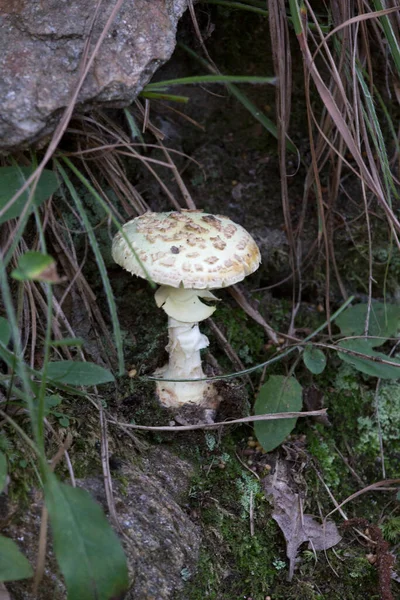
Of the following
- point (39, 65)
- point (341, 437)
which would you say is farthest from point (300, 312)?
point (39, 65)

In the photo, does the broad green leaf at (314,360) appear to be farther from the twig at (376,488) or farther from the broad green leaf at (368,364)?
the twig at (376,488)

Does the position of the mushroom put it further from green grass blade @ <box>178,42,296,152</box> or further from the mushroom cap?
green grass blade @ <box>178,42,296,152</box>

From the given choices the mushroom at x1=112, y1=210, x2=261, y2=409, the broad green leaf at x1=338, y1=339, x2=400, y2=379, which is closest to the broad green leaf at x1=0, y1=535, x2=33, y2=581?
the mushroom at x1=112, y1=210, x2=261, y2=409

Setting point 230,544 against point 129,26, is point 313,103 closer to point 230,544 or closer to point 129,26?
point 129,26

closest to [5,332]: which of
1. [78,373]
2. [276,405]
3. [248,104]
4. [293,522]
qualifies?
[78,373]

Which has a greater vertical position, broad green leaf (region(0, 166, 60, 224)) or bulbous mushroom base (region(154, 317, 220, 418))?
broad green leaf (region(0, 166, 60, 224))

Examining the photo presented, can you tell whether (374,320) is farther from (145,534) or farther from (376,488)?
(145,534)
